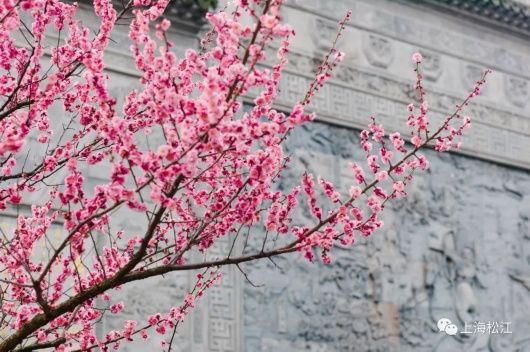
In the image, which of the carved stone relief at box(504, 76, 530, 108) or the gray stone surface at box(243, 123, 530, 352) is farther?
the carved stone relief at box(504, 76, 530, 108)

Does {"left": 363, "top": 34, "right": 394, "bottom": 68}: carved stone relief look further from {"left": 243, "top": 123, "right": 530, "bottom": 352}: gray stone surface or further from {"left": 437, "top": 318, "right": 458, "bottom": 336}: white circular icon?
{"left": 437, "top": 318, "right": 458, "bottom": 336}: white circular icon

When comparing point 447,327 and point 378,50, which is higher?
point 378,50

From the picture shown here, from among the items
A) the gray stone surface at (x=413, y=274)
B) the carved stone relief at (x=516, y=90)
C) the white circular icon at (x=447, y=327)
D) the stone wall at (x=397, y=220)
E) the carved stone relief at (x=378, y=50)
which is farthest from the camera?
the carved stone relief at (x=516, y=90)

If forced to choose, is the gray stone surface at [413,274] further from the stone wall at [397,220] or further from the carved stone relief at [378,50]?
the carved stone relief at [378,50]

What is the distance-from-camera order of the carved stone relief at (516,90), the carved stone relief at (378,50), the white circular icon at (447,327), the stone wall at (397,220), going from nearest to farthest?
the stone wall at (397,220) < the white circular icon at (447,327) < the carved stone relief at (378,50) < the carved stone relief at (516,90)

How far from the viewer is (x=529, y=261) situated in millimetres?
7102

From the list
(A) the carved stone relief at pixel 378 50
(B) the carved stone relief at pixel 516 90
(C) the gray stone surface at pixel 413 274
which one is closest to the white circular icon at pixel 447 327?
(C) the gray stone surface at pixel 413 274

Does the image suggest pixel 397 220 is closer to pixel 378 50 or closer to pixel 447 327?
pixel 447 327

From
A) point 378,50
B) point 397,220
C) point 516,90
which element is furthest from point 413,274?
point 516,90

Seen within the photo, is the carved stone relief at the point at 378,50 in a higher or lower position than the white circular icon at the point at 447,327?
higher

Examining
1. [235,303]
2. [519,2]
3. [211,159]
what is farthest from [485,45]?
[211,159]

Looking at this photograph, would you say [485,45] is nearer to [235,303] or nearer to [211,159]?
[235,303]

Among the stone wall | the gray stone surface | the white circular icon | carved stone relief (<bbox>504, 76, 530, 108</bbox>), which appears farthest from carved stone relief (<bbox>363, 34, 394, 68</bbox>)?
the white circular icon

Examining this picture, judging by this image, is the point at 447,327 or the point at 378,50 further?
the point at 378,50
